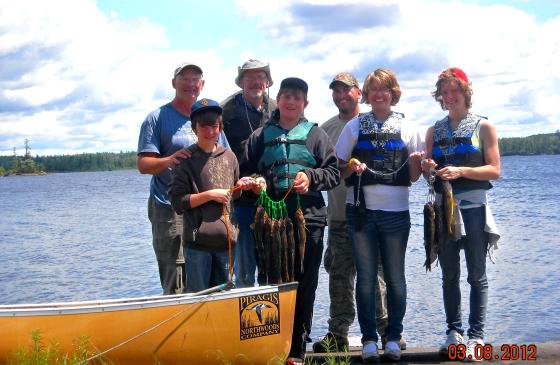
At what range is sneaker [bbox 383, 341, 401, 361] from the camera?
6.71m

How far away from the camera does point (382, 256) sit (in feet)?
22.1

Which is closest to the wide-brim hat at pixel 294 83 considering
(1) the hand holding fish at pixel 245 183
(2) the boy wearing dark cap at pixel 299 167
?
(2) the boy wearing dark cap at pixel 299 167

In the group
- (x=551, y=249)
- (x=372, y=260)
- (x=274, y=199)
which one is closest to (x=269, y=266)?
(x=274, y=199)

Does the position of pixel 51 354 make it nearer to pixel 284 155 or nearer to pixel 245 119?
pixel 284 155

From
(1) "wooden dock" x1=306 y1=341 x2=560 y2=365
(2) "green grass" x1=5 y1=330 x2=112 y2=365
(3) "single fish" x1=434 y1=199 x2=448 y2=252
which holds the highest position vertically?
(3) "single fish" x1=434 y1=199 x2=448 y2=252

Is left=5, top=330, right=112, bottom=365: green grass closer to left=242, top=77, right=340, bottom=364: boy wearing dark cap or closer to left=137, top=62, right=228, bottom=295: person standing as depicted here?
left=137, top=62, right=228, bottom=295: person standing

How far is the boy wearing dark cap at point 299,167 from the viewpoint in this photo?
21.2 feet

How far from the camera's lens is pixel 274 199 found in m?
6.52

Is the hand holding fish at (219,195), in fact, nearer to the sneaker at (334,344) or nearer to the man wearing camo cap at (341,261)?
the man wearing camo cap at (341,261)

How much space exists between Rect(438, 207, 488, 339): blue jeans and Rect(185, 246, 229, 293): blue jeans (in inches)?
83.2

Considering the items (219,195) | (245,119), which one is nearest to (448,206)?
(219,195)

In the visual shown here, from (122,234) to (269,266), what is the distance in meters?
24.1

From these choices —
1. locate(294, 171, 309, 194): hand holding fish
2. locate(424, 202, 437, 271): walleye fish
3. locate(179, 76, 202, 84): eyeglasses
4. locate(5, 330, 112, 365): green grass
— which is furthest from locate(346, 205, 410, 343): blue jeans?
locate(5, 330, 112, 365): green grass

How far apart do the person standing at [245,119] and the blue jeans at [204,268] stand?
0.52 m
